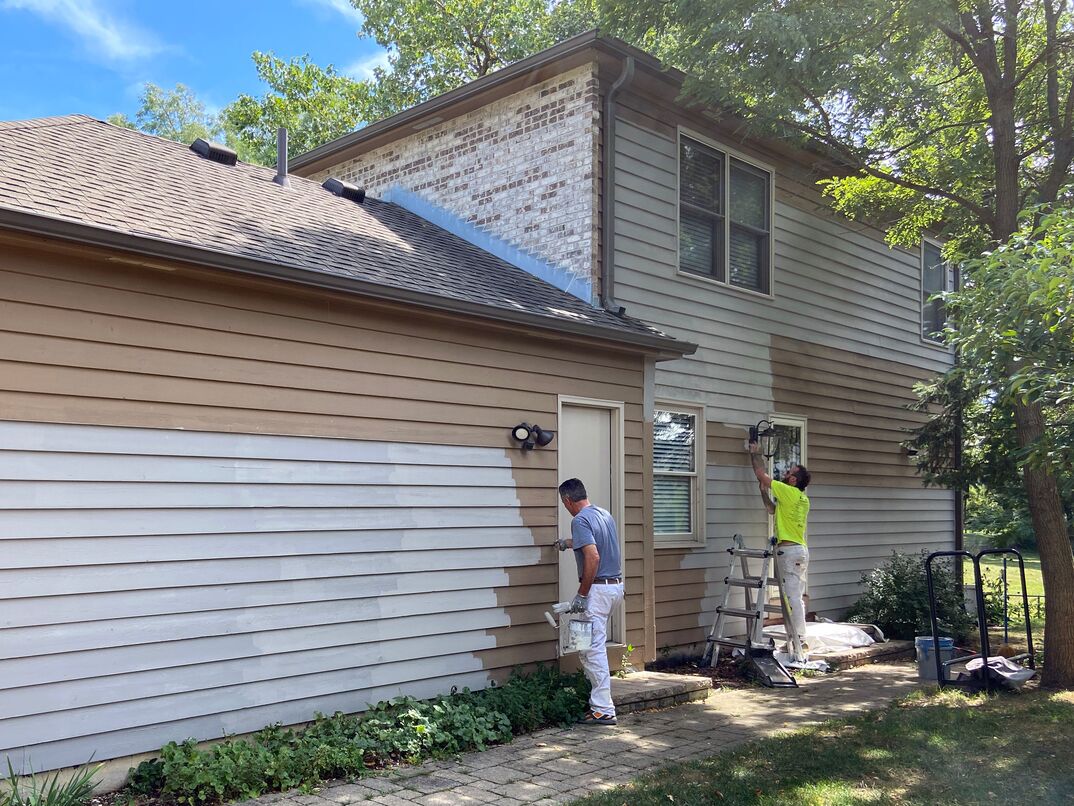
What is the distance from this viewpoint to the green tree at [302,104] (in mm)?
23953

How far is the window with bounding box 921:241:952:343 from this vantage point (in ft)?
45.5

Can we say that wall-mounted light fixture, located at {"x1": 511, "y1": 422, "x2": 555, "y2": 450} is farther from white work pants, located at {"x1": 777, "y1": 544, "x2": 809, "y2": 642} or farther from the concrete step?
white work pants, located at {"x1": 777, "y1": 544, "x2": 809, "y2": 642}

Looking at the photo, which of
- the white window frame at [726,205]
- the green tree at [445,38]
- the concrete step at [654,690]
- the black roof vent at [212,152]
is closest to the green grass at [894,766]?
the concrete step at [654,690]

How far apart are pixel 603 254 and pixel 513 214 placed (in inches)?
56.9

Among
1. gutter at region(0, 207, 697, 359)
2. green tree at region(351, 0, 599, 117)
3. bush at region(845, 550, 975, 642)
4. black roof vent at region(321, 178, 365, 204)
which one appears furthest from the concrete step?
green tree at region(351, 0, 599, 117)

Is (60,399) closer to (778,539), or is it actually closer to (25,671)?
(25,671)

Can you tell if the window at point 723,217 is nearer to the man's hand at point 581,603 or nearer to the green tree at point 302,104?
the man's hand at point 581,603

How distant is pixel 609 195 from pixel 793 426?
3.99 meters

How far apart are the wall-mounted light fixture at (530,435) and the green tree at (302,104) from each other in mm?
18379

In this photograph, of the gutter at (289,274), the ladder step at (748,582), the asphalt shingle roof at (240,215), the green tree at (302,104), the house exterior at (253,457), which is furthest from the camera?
the green tree at (302,104)

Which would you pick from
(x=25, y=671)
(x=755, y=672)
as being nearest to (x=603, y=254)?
(x=755, y=672)

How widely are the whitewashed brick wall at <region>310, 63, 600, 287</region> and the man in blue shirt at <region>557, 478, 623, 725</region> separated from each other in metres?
2.87

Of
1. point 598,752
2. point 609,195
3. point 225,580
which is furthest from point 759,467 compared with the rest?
point 225,580

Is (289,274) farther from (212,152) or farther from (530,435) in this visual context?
(212,152)
